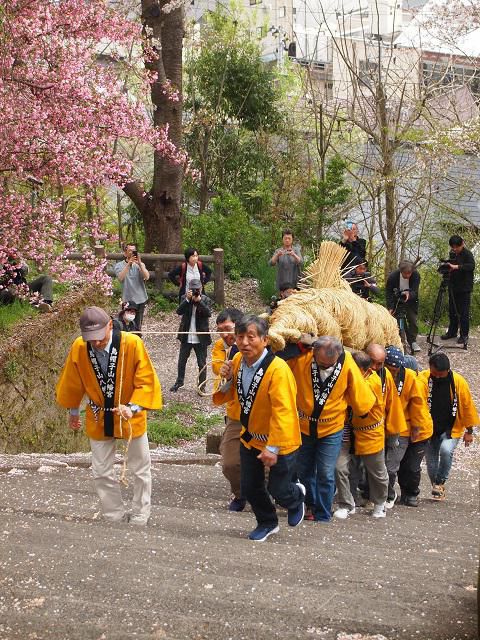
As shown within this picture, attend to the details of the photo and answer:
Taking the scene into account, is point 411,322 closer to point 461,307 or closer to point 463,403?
point 461,307

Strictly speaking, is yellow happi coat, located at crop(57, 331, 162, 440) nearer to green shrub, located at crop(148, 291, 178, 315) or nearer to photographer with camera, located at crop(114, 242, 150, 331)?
photographer with camera, located at crop(114, 242, 150, 331)

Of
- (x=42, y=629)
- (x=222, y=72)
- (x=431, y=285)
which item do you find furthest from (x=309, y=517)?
(x=222, y=72)

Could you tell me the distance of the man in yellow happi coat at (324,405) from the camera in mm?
6914

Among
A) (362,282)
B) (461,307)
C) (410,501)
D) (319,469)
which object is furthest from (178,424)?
(319,469)

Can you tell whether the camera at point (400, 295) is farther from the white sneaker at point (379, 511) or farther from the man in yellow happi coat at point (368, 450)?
the white sneaker at point (379, 511)

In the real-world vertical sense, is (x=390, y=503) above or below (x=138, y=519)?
below

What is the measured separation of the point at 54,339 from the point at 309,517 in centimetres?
617

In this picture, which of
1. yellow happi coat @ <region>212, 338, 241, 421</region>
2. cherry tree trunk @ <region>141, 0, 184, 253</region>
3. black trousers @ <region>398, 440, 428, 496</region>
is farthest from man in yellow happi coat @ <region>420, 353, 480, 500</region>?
cherry tree trunk @ <region>141, 0, 184, 253</region>

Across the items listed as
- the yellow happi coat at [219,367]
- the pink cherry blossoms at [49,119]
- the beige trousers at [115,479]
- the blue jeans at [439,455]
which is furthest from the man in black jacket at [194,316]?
the beige trousers at [115,479]

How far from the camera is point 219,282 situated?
1831 cm

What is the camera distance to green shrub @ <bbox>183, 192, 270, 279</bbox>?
19.9m

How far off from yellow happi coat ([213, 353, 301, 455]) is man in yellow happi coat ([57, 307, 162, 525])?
2.43 feet

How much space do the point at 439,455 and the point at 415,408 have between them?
1.07 m

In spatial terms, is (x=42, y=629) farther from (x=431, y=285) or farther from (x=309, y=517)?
(x=431, y=285)
